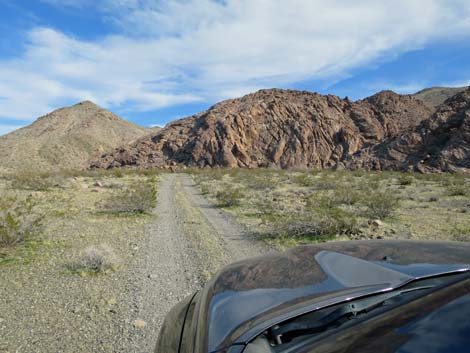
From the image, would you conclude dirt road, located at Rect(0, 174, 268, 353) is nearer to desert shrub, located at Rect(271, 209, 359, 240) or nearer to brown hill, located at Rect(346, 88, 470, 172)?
desert shrub, located at Rect(271, 209, 359, 240)

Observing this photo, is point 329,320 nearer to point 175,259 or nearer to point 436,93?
point 175,259

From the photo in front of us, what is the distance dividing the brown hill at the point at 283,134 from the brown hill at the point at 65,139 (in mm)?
9754

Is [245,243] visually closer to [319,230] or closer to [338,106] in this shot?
[319,230]

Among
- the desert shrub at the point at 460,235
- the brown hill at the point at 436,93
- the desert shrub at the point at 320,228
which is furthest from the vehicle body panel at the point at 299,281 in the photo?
the brown hill at the point at 436,93

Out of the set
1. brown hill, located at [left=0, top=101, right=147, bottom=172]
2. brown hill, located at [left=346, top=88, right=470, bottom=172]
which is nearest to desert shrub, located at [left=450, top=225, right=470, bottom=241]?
brown hill, located at [left=346, top=88, right=470, bottom=172]

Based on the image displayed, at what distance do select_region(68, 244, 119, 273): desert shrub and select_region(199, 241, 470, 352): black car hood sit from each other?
4065 mm

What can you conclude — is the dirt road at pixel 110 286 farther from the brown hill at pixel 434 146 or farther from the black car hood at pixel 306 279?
the brown hill at pixel 434 146

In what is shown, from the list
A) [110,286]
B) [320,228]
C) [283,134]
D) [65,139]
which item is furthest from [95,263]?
[65,139]

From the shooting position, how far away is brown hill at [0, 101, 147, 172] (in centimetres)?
6631

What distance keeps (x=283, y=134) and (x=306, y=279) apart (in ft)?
200

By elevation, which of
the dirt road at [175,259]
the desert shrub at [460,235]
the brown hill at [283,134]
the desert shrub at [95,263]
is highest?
the brown hill at [283,134]

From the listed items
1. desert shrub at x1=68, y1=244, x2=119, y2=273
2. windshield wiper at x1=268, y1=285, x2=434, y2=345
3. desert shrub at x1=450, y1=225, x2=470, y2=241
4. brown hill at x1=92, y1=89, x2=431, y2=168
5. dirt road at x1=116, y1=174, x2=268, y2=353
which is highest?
brown hill at x1=92, y1=89, x2=431, y2=168

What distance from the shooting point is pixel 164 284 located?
16.8ft

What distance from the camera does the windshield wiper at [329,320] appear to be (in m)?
1.34
